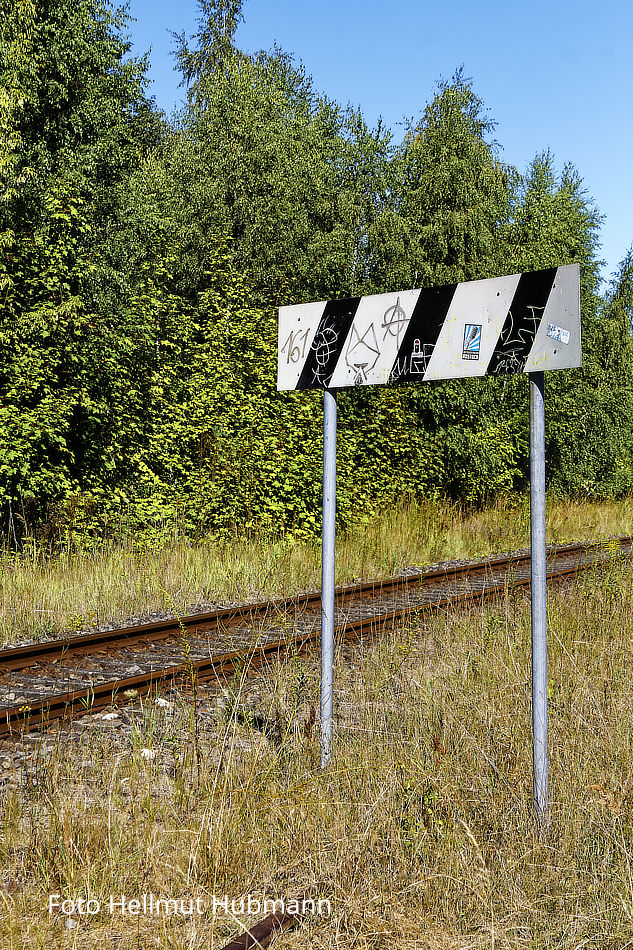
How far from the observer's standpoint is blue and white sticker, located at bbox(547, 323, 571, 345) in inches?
119

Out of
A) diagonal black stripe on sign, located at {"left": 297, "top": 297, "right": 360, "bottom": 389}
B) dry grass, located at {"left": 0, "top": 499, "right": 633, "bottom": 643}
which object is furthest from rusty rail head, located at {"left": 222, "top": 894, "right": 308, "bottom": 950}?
dry grass, located at {"left": 0, "top": 499, "right": 633, "bottom": 643}

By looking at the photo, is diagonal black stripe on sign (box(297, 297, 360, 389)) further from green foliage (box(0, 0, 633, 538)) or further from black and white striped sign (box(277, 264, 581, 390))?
green foliage (box(0, 0, 633, 538))

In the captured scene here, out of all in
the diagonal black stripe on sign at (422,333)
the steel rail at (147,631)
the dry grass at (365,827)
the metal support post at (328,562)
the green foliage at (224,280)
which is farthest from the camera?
the green foliage at (224,280)

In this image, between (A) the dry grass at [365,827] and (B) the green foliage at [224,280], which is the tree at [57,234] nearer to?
(B) the green foliage at [224,280]

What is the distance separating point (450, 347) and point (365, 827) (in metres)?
2.06

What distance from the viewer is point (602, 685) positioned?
4.77 metres

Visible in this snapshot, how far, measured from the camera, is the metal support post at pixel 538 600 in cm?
310

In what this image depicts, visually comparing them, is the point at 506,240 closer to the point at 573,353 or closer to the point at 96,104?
the point at 96,104

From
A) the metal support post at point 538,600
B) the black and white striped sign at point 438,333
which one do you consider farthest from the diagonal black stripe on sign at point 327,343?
the metal support post at point 538,600

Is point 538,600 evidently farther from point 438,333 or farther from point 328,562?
point 438,333

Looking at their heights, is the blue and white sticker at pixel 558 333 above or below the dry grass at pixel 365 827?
above

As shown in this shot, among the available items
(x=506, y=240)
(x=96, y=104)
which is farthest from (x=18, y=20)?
(x=506, y=240)

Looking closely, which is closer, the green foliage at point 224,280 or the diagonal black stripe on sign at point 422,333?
the diagonal black stripe on sign at point 422,333

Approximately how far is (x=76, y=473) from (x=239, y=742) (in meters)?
8.94
